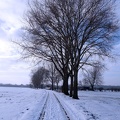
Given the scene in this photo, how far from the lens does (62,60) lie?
3612 centimetres

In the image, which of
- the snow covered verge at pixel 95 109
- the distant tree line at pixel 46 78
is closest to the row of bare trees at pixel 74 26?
the snow covered verge at pixel 95 109

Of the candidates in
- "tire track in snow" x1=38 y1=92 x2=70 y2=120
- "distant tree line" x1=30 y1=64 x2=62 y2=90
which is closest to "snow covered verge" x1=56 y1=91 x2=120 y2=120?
"tire track in snow" x1=38 y1=92 x2=70 y2=120

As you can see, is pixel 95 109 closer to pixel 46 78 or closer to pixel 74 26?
pixel 74 26

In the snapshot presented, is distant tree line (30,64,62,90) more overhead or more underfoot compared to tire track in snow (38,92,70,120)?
more overhead

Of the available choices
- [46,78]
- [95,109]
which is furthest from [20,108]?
[46,78]

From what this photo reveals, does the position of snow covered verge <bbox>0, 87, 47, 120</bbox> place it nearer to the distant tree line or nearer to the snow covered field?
the snow covered field

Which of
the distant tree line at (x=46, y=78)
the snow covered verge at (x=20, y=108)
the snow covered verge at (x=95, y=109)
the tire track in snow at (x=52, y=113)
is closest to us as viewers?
the tire track in snow at (x=52, y=113)

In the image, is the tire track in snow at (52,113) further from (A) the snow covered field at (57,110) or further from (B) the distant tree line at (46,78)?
(B) the distant tree line at (46,78)

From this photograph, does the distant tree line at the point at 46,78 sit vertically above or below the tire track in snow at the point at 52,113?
above

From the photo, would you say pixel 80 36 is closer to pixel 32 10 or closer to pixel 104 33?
pixel 104 33

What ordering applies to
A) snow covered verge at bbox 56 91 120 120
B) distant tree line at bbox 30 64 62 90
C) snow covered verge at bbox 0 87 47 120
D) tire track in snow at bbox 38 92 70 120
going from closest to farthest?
tire track in snow at bbox 38 92 70 120
snow covered verge at bbox 0 87 47 120
snow covered verge at bbox 56 91 120 120
distant tree line at bbox 30 64 62 90

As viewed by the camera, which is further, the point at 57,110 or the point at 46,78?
the point at 46,78

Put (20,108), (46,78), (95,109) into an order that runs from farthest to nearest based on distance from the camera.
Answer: (46,78) < (95,109) < (20,108)

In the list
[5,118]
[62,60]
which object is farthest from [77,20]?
[5,118]
